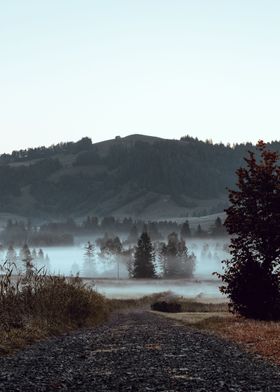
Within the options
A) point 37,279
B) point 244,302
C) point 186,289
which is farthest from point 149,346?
point 186,289

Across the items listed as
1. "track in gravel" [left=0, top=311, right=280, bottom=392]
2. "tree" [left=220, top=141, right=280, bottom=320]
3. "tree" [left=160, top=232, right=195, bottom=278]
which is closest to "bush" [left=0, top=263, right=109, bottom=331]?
"track in gravel" [left=0, top=311, right=280, bottom=392]

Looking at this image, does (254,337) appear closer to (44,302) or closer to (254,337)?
(254,337)

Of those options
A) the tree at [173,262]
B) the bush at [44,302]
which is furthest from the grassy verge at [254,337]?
the tree at [173,262]

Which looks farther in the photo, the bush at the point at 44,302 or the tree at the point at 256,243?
the tree at the point at 256,243

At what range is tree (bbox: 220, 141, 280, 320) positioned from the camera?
4069 centimetres

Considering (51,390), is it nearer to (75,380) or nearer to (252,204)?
(75,380)

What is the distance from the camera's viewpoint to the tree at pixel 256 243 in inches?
1602

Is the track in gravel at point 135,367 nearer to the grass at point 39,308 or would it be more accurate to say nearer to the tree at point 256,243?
the grass at point 39,308

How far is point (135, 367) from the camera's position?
57.5 ft

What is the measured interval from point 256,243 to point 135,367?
1047 inches

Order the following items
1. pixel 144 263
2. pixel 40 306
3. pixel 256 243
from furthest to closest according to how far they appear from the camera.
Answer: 1. pixel 144 263
2. pixel 256 243
3. pixel 40 306

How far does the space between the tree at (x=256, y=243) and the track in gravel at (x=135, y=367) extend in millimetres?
15386

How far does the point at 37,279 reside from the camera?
113ft

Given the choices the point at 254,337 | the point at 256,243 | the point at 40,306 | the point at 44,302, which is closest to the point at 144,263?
the point at 256,243
